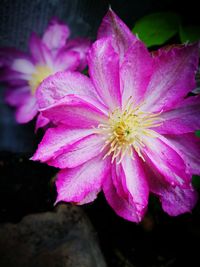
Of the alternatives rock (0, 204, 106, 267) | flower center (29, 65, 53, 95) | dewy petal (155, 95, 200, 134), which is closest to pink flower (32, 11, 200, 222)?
dewy petal (155, 95, 200, 134)

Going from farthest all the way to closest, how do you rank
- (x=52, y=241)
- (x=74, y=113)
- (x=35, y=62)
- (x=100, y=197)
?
1. (x=100, y=197)
2. (x=35, y=62)
3. (x=52, y=241)
4. (x=74, y=113)

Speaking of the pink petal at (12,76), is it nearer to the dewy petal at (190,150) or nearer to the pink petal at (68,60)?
the pink petal at (68,60)

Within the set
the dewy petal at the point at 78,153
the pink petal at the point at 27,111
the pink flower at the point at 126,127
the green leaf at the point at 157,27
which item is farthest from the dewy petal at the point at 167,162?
the pink petal at the point at 27,111

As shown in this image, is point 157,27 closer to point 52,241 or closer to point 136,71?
point 136,71

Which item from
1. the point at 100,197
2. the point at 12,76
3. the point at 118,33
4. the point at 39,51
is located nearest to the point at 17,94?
the point at 12,76

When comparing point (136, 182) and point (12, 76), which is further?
point (12, 76)

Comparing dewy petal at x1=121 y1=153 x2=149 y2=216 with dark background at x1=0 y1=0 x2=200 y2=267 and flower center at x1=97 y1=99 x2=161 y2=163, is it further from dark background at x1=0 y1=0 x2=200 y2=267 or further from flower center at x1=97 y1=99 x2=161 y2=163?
dark background at x1=0 y1=0 x2=200 y2=267

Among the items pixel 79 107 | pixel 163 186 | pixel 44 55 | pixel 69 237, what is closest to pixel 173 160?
pixel 163 186
